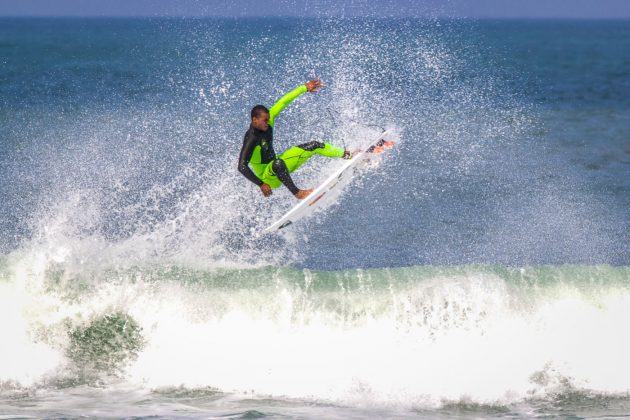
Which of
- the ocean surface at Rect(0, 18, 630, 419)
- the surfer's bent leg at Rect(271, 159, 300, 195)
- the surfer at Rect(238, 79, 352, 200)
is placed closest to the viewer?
the ocean surface at Rect(0, 18, 630, 419)

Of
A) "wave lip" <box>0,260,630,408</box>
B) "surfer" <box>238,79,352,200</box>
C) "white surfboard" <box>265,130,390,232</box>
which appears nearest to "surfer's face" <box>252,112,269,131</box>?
"surfer" <box>238,79,352,200</box>

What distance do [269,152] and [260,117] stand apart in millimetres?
674

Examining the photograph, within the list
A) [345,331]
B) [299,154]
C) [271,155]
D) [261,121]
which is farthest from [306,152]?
[345,331]

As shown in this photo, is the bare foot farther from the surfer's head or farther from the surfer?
the surfer's head

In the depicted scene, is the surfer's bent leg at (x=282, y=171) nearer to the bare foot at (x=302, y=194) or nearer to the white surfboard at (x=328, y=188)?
the bare foot at (x=302, y=194)

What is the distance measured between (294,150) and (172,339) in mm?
3113

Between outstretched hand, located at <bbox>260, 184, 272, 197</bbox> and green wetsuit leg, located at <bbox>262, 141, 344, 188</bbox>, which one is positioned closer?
outstretched hand, located at <bbox>260, 184, 272, 197</bbox>

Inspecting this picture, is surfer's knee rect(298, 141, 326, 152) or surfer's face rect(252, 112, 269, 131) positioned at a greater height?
surfer's face rect(252, 112, 269, 131)

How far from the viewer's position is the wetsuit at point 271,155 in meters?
11.1

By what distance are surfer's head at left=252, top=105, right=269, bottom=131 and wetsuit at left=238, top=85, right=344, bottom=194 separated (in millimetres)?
106

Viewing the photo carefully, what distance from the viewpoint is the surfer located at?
1101 centimetres

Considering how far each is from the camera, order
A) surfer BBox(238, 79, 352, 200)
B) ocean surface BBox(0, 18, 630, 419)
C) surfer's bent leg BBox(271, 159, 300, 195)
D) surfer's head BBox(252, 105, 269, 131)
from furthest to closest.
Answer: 1. surfer's bent leg BBox(271, 159, 300, 195)
2. surfer BBox(238, 79, 352, 200)
3. surfer's head BBox(252, 105, 269, 131)
4. ocean surface BBox(0, 18, 630, 419)

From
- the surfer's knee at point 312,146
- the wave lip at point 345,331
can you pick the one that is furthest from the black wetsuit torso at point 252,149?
the wave lip at point 345,331

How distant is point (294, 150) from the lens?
11.8 meters
